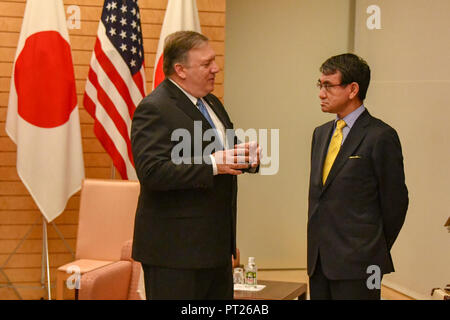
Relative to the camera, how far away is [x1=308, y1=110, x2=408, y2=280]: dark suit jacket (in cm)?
278

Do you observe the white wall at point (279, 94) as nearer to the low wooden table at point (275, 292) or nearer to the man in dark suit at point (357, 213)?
the low wooden table at point (275, 292)

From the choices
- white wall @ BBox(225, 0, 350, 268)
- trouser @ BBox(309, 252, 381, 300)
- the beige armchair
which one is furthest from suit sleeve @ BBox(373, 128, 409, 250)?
white wall @ BBox(225, 0, 350, 268)

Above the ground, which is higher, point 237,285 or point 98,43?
point 98,43

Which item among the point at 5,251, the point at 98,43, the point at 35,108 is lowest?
the point at 5,251

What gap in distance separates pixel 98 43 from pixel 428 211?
2.95 m

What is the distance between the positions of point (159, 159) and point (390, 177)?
1.04m

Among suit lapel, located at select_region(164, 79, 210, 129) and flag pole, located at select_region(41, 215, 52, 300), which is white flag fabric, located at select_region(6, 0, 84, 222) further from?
suit lapel, located at select_region(164, 79, 210, 129)

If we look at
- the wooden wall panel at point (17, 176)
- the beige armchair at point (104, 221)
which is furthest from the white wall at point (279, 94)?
the beige armchair at point (104, 221)

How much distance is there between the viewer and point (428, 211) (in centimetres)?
532

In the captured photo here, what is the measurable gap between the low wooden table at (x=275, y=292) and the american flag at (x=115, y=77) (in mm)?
1357

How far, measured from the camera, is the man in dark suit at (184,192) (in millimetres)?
2395
